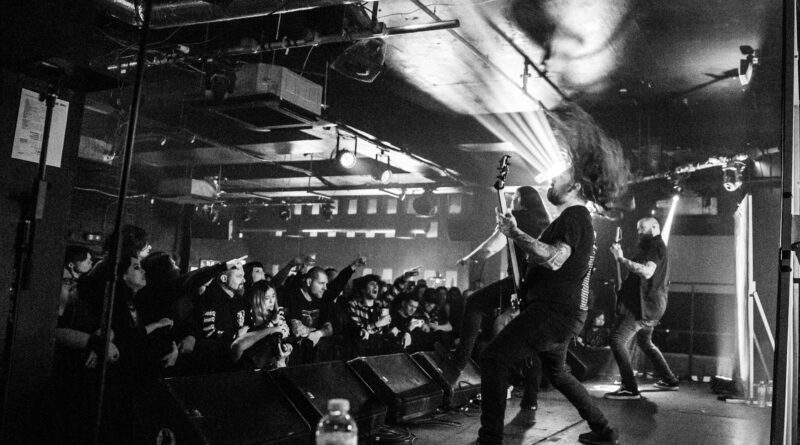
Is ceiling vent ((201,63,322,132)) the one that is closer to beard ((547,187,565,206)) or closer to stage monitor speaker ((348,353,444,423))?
stage monitor speaker ((348,353,444,423))

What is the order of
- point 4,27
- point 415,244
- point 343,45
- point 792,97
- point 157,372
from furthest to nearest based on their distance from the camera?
point 415,244 < point 343,45 < point 157,372 < point 4,27 < point 792,97

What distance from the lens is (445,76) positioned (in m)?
8.34

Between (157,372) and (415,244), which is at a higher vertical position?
(415,244)

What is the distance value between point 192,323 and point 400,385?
67.8 inches

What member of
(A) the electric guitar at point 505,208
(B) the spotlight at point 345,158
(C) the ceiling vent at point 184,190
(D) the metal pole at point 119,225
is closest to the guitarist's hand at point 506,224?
(A) the electric guitar at point 505,208

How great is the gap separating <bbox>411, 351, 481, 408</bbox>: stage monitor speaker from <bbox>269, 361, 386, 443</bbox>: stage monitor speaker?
3.21ft

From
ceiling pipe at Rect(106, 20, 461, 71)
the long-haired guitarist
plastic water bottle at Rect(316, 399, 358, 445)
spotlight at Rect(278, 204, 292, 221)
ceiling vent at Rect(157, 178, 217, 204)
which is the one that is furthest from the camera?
spotlight at Rect(278, 204, 292, 221)

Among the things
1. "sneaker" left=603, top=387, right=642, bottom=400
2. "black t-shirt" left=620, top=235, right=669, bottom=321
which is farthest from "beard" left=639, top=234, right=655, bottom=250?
"sneaker" left=603, top=387, right=642, bottom=400

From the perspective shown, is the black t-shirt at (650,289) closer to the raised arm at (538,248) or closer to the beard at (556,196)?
the beard at (556,196)

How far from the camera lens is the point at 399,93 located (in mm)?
9289

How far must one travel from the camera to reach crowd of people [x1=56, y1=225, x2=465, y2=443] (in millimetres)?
3693

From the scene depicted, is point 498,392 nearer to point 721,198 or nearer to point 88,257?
point 88,257

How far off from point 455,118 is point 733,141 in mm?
4464

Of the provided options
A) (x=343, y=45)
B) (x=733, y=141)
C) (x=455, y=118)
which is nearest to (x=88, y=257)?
(x=343, y=45)
